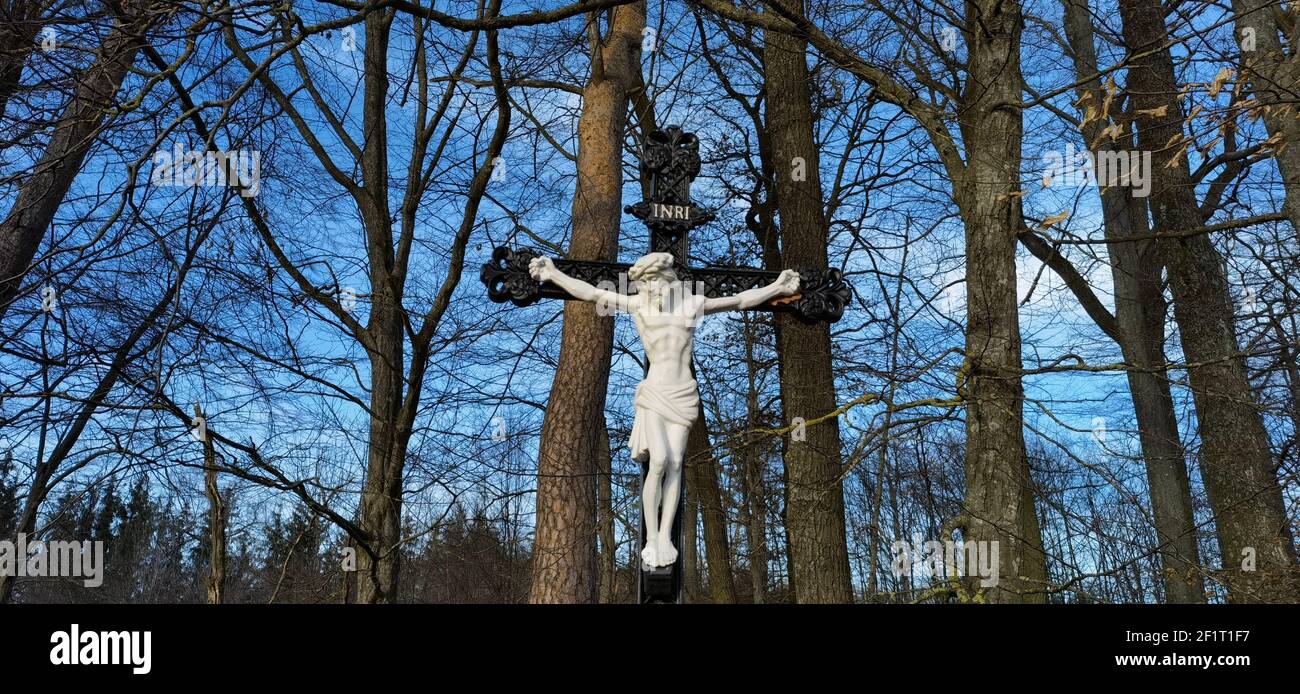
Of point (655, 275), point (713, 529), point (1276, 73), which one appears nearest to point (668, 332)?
point (655, 275)

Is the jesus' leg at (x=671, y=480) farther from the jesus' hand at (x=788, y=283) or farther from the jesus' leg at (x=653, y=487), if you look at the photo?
the jesus' hand at (x=788, y=283)

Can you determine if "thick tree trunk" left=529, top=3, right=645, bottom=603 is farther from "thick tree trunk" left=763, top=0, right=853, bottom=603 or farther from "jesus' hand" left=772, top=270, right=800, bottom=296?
"jesus' hand" left=772, top=270, right=800, bottom=296

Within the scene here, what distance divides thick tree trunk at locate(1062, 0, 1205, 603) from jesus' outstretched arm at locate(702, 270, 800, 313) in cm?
644

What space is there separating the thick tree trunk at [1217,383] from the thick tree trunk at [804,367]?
8.97 ft

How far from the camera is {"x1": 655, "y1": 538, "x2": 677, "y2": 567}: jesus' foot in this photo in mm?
4562

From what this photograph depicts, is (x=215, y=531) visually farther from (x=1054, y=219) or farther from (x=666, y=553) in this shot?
(x=1054, y=219)

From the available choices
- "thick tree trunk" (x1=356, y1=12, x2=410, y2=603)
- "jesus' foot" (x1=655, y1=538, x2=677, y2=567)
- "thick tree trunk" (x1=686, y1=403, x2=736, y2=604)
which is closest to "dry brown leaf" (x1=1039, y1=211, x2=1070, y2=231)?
"jesus' foot" (x1=655, y1=538, x2=677, y2=567)

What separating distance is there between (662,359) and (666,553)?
2.83ft

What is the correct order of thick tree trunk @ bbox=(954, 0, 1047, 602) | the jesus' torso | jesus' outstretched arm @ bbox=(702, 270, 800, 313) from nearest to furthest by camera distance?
1. the jesus' torso
2. jesus' outstretched arm @ bbox=(702, 270, 800, 313)
3. thick tree trunk @ bbox=(954, 0, 1047, 602)

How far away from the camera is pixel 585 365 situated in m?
7.58

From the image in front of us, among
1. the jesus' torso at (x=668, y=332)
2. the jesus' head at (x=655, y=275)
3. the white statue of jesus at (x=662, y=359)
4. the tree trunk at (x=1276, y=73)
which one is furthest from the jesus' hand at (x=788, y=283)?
the tree trunk at (x=1276, y=73)
